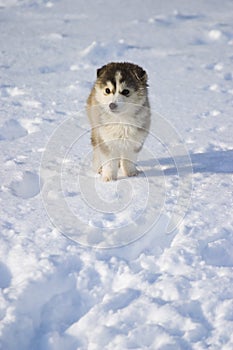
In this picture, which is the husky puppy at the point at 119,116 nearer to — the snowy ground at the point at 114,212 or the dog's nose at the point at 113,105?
the dog's nose at the point at 113,105

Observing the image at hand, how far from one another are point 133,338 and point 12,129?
9.42 feet

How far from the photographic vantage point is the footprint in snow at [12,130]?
5520mm

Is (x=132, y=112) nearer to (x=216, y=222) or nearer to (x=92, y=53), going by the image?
(x=216, y=222)

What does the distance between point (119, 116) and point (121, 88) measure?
0.23m

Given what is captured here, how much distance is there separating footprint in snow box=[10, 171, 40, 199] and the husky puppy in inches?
21.7

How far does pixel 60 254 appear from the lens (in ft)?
12.8

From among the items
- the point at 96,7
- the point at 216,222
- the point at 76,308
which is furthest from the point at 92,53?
the point at 76,308

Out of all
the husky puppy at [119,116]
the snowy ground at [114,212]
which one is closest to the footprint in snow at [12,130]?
the snowy ground at [114,212]

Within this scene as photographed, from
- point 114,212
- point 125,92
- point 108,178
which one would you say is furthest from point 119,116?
point 114,212

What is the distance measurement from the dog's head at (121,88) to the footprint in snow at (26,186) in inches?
32.1

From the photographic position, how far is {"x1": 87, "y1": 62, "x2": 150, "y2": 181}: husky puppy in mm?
4570

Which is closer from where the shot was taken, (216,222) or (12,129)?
(216,222)

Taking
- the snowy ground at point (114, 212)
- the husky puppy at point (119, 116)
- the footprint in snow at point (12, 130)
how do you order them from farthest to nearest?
1. the footprint in snow at point (12, 130)
2. the husky puppy at point (119, 116)
3. the snowy ground at point (114, 212)

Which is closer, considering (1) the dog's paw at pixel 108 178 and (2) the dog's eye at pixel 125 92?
(2) the dog's eye at pixel 125 92
